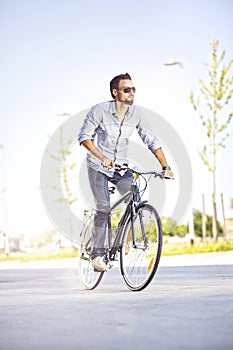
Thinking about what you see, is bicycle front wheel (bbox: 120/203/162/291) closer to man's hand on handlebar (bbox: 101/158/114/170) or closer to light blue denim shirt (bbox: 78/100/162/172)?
man's hand on handlebar (bbox: 101/158/114/170)

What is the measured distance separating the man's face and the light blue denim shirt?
8 centimetres

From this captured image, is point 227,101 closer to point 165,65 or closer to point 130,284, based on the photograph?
point 165,65

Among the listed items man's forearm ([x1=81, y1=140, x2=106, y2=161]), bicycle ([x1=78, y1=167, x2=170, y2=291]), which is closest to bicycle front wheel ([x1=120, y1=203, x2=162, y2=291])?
bicycle ([x1=78, y1=167, x2=170, y2=291])

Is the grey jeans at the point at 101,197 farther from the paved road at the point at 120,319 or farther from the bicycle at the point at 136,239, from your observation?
the paved road at the point at 120,319

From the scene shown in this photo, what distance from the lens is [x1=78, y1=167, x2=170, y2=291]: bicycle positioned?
23.7 ft

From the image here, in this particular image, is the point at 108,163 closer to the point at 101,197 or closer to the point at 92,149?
the point at 92,149

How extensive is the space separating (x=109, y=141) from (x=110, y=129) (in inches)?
4.5

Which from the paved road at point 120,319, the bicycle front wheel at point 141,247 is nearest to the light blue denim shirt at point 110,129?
the bicycle front wheel at point 141,247

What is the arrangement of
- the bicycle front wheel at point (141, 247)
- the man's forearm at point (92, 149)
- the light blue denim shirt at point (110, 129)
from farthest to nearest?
the light blue denim shirt at point (110, 129), the man's forearm at point (92, 149), the bicycle front wheel at point (141, 247)

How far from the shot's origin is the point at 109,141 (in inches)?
305

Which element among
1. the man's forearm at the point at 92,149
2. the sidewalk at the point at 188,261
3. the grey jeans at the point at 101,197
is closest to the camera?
the man's forearm at the point at 92,149

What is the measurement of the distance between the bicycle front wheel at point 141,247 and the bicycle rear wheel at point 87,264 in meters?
0.69

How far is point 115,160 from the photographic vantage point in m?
7.75

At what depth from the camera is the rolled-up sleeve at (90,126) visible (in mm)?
7754
